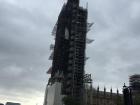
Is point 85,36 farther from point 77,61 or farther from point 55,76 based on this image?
point 55,76

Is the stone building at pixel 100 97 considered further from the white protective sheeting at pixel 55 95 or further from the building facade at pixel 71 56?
the white protective sheeting at pixel 55 95

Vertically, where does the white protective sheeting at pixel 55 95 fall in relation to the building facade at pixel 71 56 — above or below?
below

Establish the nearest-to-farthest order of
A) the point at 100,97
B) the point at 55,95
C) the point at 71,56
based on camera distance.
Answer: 1. the point at 55,95
2. the point at 71,56
3. the point at 100,97

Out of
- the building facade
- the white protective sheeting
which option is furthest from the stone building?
the white protective sheeting

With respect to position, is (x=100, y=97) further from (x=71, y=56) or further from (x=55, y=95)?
(x=71, y=56)

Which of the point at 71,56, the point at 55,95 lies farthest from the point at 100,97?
the point at 71,56

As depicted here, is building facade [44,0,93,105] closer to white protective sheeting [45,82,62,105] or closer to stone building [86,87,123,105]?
white protective sheeting [45,82,62,105]

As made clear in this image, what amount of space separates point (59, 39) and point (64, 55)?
14.5 meters

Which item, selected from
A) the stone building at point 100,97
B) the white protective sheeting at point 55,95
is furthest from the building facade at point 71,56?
the stone building at point 100,97

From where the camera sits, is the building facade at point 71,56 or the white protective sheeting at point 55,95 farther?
the building facade at point 71,56

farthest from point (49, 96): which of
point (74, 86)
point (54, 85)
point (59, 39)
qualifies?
point (59, 39)

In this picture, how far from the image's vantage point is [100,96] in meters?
185

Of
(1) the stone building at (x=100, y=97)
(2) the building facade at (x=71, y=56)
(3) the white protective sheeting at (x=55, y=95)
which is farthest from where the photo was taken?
(1) the stone building at (x=100, y=97)

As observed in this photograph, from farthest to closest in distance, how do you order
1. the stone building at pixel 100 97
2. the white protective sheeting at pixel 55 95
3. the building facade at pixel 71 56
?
the stone building at pixel 100 97, the building facade at pixel 71 56, the white protective sheeting at pixel 55 95
